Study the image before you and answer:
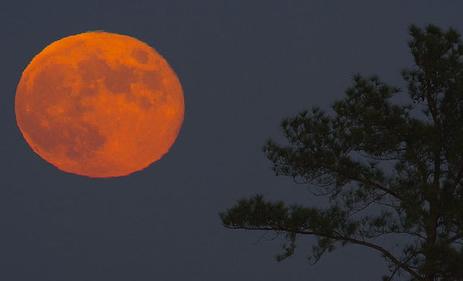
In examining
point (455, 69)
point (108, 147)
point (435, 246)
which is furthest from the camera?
point (108, 147)

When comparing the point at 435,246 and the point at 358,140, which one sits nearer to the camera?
the point at 435,246

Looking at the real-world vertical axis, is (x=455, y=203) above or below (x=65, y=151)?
below

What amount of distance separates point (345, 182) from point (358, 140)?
1.14m

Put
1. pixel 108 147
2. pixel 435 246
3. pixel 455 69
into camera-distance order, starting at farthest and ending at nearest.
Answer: pixel 108 147
pixel 455 69
pixel 435 246

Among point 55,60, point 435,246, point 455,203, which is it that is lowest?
point 435,246

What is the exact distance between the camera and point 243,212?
1531cm

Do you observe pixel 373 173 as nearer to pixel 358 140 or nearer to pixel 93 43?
pixel 358 140

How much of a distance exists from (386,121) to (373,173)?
1.19 m

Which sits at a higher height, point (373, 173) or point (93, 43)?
point (93, 43)

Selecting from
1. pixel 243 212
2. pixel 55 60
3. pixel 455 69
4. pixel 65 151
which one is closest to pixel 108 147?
pixel 65 151

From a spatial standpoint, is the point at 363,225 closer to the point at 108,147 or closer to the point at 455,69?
the point at 455,69

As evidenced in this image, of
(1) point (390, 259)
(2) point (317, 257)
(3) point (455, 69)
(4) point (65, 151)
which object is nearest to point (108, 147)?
(4) point (65, 151)

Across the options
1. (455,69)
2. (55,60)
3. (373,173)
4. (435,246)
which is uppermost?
(55,60)

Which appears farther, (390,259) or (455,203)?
(390,259)
